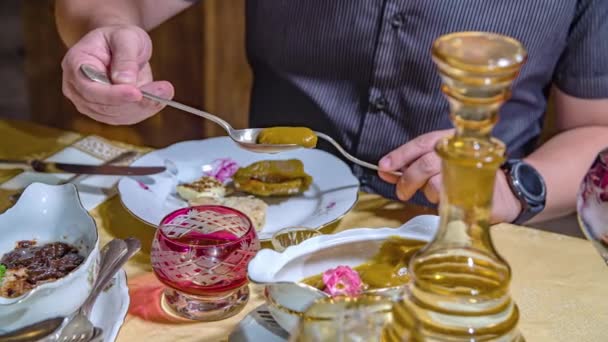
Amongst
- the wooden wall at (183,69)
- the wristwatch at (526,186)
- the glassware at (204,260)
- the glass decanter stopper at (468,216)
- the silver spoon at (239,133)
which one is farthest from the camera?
the wooden wall at (183,69)

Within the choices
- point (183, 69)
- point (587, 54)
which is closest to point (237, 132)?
point (587, 54)

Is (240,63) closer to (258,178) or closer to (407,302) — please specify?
(258,178)

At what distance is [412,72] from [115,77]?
0.45m

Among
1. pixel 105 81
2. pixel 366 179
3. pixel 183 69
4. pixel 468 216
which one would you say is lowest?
pixel 183 69

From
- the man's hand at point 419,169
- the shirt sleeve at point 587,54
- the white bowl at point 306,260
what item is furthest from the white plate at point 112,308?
the shirt sleeve at point 587,54

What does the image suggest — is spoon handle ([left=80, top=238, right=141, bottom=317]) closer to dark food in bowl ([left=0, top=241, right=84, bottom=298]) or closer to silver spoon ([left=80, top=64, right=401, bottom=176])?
dark food in bowl ([left=0, top=241, right=84, bottom=298])

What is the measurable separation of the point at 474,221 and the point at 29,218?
50 cm

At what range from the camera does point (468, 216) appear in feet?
1.65

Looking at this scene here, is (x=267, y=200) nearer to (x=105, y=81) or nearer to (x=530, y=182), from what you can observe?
(x=105, y=81)

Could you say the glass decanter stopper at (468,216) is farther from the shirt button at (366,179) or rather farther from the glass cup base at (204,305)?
the shirt button at (366,179)

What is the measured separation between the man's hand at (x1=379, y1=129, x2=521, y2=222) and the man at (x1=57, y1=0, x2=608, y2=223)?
0.12 metres

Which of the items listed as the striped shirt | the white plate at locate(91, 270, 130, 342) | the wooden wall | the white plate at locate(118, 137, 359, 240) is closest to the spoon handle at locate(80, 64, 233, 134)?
the white plate at locate(118, 137, 359, 240)

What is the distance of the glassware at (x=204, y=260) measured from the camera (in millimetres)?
760

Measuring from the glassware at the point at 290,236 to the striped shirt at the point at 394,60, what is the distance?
38cm
